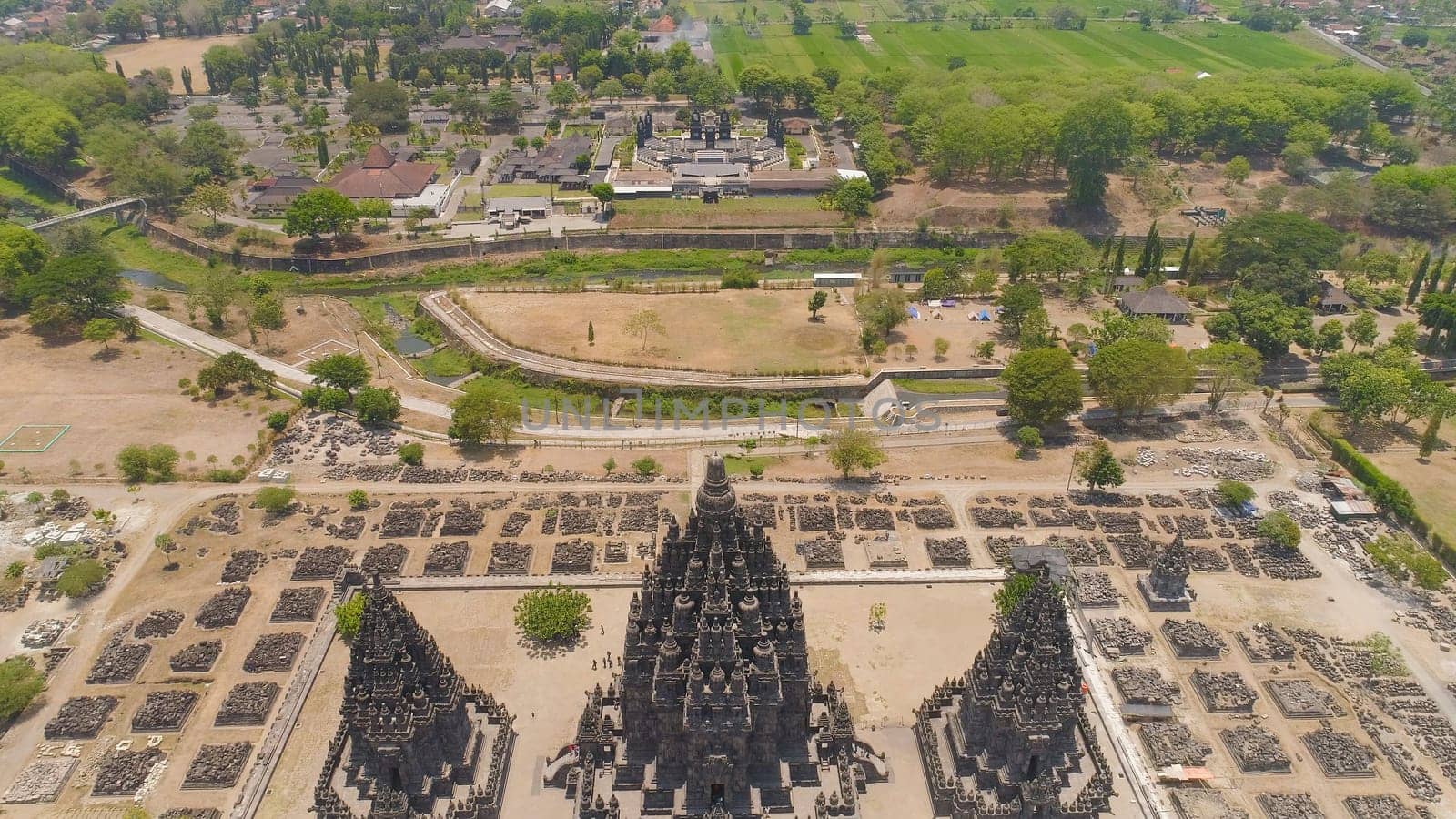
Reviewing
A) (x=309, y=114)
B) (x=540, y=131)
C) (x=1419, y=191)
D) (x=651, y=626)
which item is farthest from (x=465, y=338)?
(x=1419, y=191)

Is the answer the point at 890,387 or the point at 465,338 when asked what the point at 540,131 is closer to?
the point at 465,338

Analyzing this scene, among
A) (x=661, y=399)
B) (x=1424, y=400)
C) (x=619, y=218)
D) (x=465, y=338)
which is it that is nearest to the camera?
(x=1424, y=400)

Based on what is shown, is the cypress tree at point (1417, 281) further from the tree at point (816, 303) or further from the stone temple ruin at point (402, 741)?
the stone temple ruin at point (402, 741)

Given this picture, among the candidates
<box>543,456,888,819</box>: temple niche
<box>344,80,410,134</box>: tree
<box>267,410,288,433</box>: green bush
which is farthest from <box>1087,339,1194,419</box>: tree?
<box>344,80,410,134</box>: tree

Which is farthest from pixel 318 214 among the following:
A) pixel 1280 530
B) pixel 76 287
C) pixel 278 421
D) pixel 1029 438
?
pixel 1280 530

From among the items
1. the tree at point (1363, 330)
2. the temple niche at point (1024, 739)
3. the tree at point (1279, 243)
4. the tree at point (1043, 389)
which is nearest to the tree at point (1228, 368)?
the tree at point (1363, 330)
